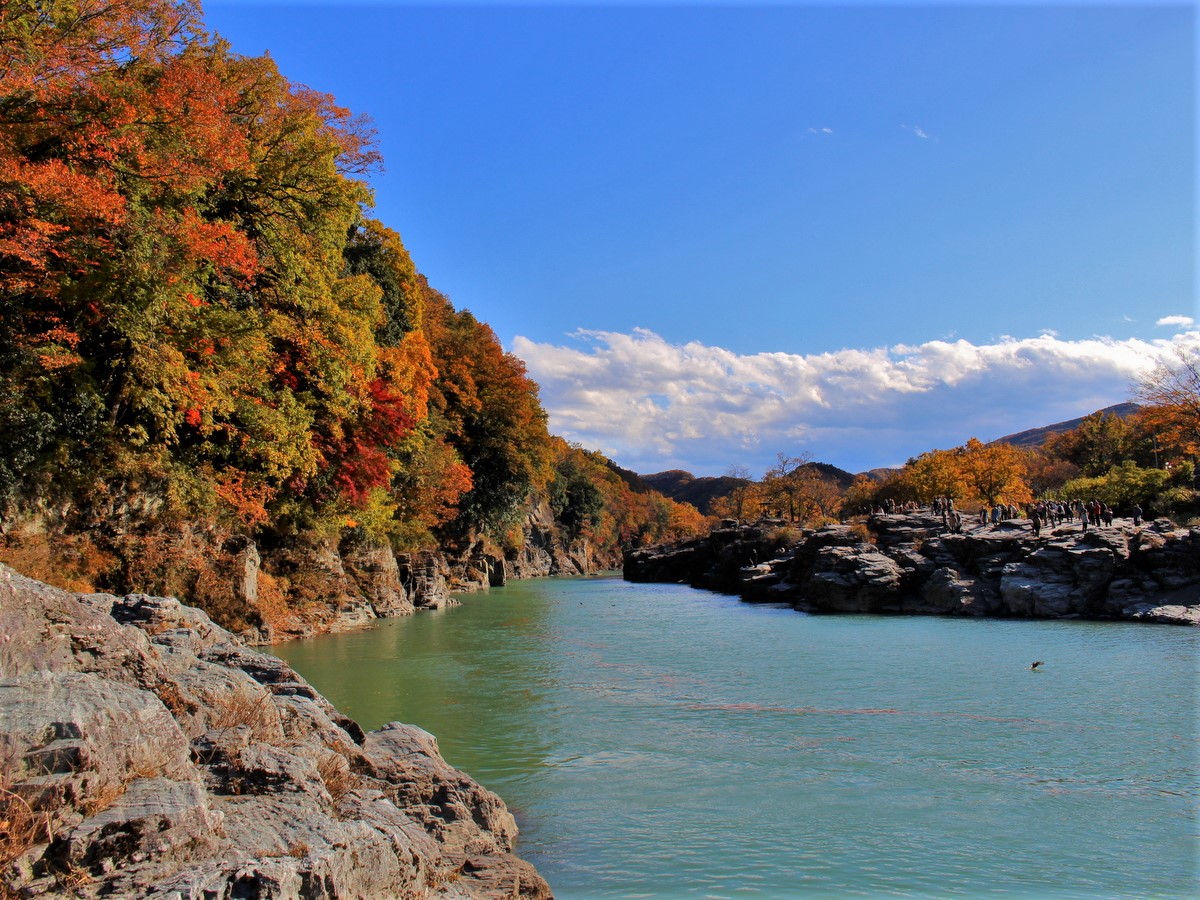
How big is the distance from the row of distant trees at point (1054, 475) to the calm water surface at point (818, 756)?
27042mm

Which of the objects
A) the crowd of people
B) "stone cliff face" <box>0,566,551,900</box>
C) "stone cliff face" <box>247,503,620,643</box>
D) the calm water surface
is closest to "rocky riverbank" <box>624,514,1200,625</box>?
the crowd of people

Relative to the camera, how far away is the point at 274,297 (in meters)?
21.2

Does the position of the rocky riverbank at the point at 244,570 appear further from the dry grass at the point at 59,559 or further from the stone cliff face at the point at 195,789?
the stone cliff face at the point at 195,789

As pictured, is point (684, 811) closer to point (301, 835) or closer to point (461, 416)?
point (301, 835)

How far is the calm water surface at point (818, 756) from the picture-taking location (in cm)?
720

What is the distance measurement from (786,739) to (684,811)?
145 inches

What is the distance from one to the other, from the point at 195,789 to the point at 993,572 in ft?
116

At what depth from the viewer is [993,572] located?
33.3 metres

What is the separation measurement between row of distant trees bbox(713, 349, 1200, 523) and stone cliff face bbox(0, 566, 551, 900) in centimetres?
4551

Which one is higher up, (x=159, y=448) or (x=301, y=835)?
(x=159, y=448)

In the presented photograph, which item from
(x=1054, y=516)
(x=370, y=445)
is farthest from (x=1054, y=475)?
(x=370, y=445)

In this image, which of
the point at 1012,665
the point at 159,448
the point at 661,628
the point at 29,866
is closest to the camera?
the point at 29,866

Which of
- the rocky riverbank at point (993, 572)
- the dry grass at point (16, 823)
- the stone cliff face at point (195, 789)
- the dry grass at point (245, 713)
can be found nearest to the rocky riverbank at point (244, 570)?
the stone cliff face at point (195, 789)

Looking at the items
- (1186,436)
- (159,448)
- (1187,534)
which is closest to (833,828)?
(159,448)
